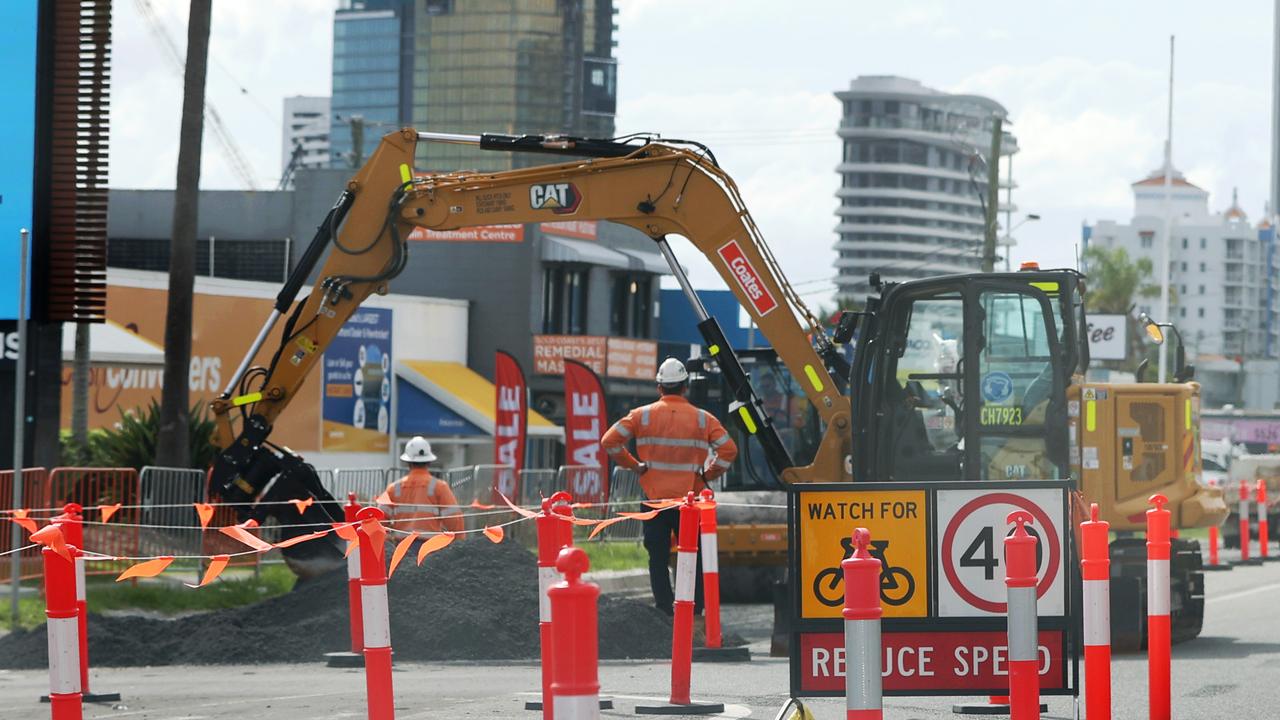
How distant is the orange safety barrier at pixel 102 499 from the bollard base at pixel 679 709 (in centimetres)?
1025

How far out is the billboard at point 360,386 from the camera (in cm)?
3747

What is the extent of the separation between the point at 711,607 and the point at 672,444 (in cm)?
141

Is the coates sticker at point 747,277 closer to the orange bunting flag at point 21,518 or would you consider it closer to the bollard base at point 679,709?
the orange bunting flag at point 21,518

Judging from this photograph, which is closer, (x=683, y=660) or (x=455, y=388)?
(x=683, y=660)

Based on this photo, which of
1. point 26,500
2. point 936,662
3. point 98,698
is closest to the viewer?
point 936,662

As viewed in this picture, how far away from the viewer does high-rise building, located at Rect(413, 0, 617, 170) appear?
64.9 metres

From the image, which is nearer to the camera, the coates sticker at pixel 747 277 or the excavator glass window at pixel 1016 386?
the excavator glass window at pixel 1016 386

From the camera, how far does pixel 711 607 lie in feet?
46.4

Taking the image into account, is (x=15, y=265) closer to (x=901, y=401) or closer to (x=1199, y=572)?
(x=901, y=401)

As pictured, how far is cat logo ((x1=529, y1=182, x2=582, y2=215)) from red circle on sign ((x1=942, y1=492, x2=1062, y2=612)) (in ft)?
31.4

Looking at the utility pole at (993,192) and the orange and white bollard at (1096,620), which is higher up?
the utility pole at (993,192)

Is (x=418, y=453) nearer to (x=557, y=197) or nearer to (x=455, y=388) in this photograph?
(x=557, y=197)

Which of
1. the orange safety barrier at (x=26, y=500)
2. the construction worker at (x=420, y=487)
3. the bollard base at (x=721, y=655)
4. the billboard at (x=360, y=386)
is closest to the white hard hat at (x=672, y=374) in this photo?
the bollard base at (x=721, y=655)

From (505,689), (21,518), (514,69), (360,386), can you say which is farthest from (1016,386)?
(514,69)
